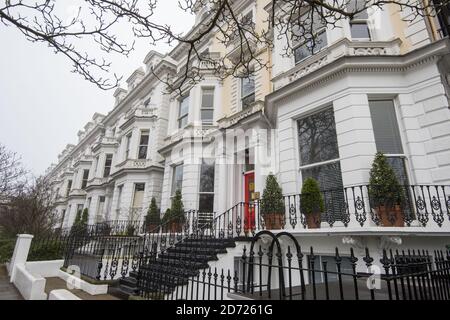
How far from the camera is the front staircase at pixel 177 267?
19.3ft

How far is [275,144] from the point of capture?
9.13 m

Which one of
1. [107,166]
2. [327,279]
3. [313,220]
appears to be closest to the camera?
[327,279]

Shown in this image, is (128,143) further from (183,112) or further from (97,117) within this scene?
(97,117)

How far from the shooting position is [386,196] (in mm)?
5355

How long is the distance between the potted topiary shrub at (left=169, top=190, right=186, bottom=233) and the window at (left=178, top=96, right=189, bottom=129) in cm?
438

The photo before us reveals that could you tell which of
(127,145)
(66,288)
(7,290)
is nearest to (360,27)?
(66,288)

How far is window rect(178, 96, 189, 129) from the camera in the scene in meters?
14.0

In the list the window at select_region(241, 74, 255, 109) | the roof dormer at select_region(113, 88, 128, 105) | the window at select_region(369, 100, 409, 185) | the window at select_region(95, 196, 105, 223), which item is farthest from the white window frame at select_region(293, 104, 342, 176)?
the roof dormer at select_region(113, 88, 128, 105)

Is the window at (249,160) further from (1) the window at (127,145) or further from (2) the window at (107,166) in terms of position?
(2) the window at (107,166)

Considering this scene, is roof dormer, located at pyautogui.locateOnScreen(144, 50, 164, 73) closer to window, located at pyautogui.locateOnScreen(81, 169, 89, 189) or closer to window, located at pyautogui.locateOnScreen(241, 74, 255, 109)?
window, located at pyautogui.locateOnScreen(241, 74, 255, 109)

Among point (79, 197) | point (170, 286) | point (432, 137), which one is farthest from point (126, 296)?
point (79, 197)

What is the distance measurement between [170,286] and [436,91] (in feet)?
25.7

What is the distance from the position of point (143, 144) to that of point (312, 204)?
44.9 feet

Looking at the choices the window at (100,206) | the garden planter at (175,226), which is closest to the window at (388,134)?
the garden planter at (175,226)
